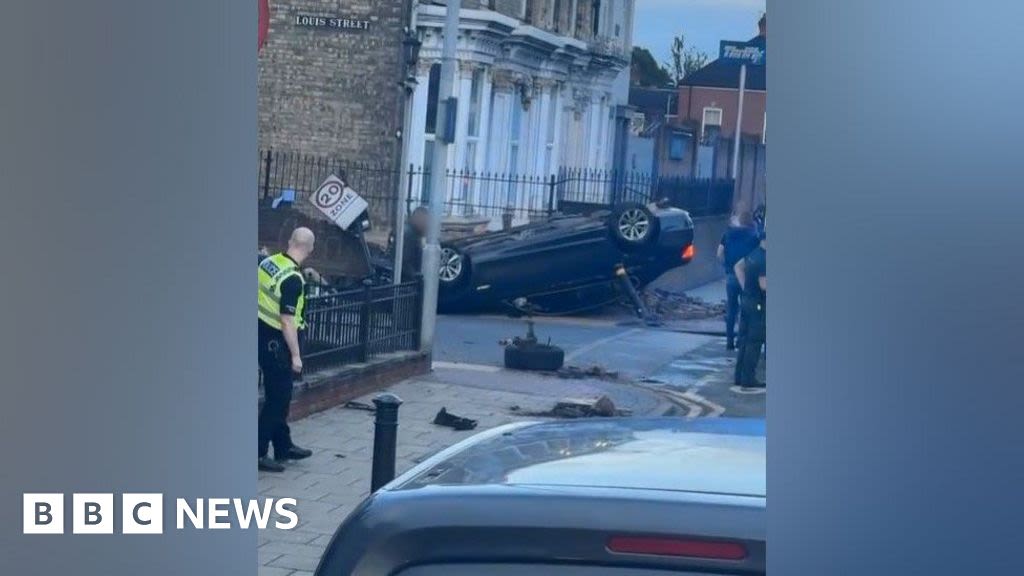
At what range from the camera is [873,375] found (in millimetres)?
2633

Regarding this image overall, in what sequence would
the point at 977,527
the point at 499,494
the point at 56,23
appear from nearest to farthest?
the point at 499,494 → the point at 977,527 → the point at 56,23

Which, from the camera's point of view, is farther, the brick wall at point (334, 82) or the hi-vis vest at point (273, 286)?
the hi-vis vest at point (273, 286)

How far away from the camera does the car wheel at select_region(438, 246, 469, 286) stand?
257 cm

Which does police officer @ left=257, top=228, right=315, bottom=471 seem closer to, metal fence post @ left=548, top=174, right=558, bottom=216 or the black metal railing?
the black metal railing

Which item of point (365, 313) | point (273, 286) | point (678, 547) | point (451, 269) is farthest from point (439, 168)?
point (678, 547)

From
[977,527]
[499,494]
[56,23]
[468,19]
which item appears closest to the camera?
[499,494]

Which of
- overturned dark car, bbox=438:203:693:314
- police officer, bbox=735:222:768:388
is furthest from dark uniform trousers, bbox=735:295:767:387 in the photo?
overturned dark car, bbox=438:203:693:314

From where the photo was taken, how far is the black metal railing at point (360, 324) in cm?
259

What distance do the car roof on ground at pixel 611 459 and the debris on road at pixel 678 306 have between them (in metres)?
0.29

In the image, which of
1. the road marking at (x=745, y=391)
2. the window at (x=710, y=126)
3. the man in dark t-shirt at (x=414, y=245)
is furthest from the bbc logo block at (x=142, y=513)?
the window at (x=710, y=126)

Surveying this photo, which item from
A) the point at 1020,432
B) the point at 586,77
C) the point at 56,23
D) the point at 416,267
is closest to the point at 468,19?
Answer: the point at 586,77

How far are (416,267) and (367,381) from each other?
224 millimetres

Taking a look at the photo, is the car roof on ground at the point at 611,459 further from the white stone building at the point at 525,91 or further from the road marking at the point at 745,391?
the white stone building at the point at 525,91

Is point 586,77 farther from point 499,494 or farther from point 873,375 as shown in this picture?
point 499,494
